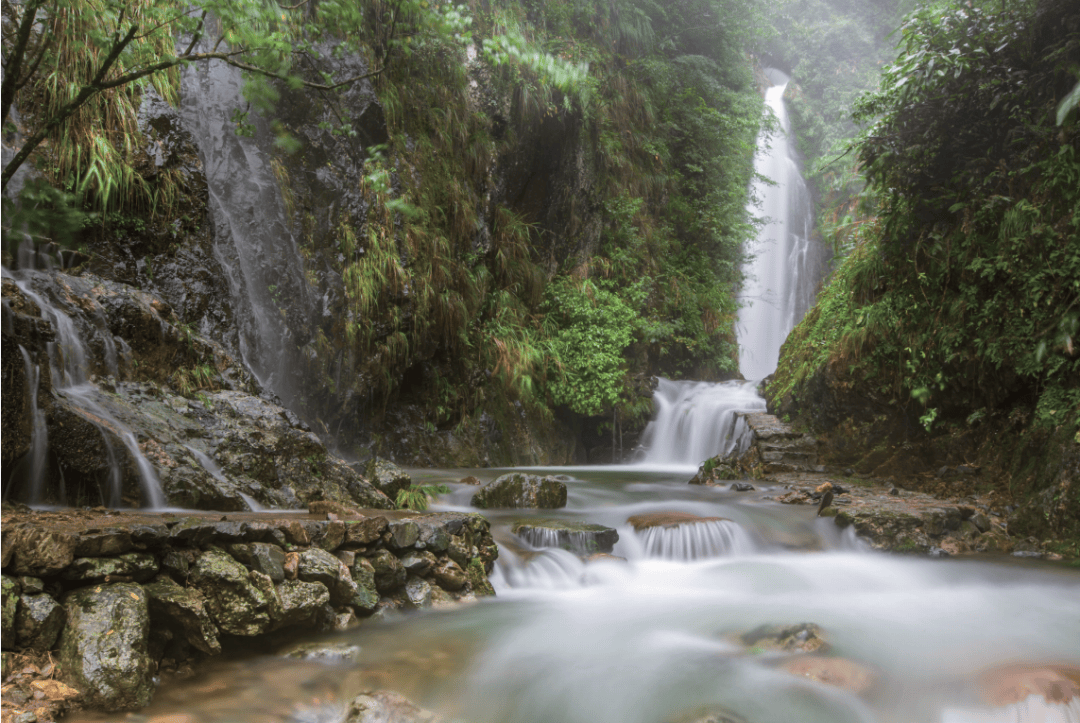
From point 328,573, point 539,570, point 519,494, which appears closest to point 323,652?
point 328,573

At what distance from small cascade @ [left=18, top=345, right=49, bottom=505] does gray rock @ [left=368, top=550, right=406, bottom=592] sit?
6.47 feet

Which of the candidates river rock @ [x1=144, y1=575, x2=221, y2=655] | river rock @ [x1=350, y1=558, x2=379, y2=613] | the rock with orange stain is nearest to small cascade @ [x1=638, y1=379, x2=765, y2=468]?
the rock with orange stain

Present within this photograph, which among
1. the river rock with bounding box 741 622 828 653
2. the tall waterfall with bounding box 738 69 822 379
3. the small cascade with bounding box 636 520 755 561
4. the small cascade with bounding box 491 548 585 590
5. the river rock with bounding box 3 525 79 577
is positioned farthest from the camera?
the tall waterfall with bounding box 738 69 822 379

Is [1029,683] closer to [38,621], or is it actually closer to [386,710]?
[386,710]

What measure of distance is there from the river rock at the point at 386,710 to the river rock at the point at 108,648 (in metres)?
0.85

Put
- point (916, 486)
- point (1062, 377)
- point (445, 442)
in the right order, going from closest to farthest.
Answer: point (1062, 377) < point (916, 486) < point (445, 442)

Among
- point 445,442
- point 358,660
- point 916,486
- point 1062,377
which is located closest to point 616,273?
point 445,442

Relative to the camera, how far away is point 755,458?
29.2 feet

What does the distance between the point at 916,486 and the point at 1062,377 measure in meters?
1.95

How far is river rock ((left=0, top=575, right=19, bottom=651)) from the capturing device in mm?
2475

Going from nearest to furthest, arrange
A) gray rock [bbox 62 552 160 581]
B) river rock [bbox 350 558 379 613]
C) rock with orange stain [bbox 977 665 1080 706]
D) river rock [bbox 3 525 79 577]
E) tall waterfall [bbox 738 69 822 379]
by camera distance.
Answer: river rock [bbox 3 525 79 577] → gray rock [bbox 62 552 160 581] → rock with orange stain [bbox 977 665 1080 706] → river rock [bbox 350 558 379 613] → tall waterfall [bbox 738 69 822 379]

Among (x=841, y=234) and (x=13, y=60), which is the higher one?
(x=841, y=234)

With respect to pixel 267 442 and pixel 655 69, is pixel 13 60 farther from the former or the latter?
pixel 655 69

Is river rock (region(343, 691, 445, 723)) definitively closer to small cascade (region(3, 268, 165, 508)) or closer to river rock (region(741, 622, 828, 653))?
river rock (region(741, 622, 828, 653))
